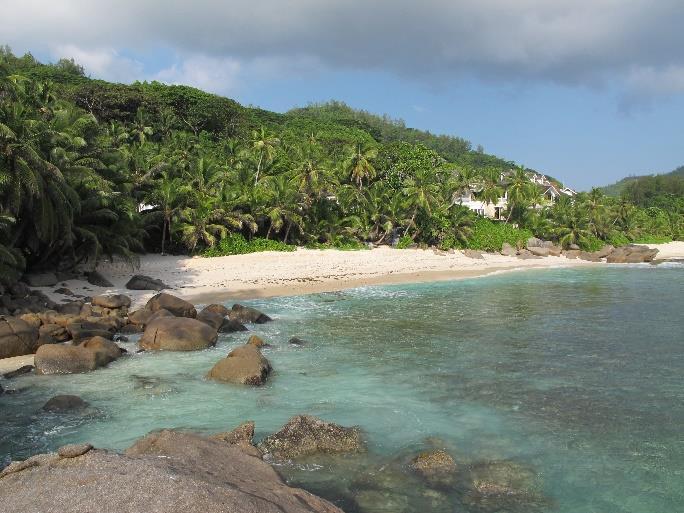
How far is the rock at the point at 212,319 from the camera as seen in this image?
791 inches

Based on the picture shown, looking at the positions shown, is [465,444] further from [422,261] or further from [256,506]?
[422,261]

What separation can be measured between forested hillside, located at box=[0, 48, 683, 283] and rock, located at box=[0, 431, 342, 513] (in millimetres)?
16062

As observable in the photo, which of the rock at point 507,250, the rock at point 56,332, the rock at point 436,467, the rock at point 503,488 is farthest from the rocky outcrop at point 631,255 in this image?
the rock at point 436,467

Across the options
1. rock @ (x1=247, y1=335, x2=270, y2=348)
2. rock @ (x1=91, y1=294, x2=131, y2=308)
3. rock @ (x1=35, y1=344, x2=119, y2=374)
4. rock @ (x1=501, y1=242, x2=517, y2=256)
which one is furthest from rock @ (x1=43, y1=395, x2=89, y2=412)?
rock @ (x1=501, y1=242, x2=517, y2=256)

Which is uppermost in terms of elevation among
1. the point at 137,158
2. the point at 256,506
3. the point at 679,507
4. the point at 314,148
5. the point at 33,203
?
the point at 314,148

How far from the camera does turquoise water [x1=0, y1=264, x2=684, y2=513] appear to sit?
29.6 ft

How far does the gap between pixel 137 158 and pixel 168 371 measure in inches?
1048

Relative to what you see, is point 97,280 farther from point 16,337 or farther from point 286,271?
point 16,337

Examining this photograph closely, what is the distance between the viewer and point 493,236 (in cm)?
5688

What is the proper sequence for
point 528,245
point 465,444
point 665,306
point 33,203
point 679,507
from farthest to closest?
1. point 528,245
2. point 665,306
3. point 33,203
4. point 465,444
5. point 679,507

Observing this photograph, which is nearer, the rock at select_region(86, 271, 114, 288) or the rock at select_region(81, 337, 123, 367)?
the rock at select_region(81, 337, 123, 367)

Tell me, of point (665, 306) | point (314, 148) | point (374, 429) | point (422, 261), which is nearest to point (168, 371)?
point (374, 429)

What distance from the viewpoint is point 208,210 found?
125 ft

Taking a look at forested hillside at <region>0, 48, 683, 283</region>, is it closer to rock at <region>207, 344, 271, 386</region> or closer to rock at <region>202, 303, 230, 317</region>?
rock at <region>202, 303, 230, 317</region>
